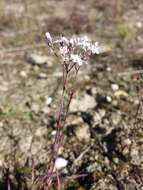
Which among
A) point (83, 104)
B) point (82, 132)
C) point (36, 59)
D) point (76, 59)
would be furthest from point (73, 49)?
point (36, 59)

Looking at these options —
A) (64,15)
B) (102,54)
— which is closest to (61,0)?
(64,15)

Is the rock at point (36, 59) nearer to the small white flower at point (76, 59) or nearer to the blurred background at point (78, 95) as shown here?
Answer: the blurred background at point (78, 95)

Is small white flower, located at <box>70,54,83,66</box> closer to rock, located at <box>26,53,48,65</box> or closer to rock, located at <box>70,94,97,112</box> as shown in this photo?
rock, located at <box>70,94,97,112</box>

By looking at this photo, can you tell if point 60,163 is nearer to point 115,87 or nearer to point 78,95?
point 78,95

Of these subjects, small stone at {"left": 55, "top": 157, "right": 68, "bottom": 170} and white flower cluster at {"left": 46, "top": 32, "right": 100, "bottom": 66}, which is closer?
white flower cluster at {"left": 46, "top": 32, "right": 100, "bottom": 66}

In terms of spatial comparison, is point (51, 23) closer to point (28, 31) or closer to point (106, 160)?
point (28, 31)

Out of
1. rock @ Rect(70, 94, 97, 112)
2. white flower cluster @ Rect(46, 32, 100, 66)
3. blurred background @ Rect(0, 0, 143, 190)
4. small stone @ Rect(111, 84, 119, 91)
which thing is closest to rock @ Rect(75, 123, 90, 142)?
blurred background @ Rect(0, 0, 143, 190)

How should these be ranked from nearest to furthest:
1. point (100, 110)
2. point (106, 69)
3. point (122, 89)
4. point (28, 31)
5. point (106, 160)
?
1. point (106, 160)
2. point (100, 110)
3. point (122, 89)
4. point (106, 69)
5. point (28, 31)

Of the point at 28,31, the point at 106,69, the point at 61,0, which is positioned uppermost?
the point at 61,0
